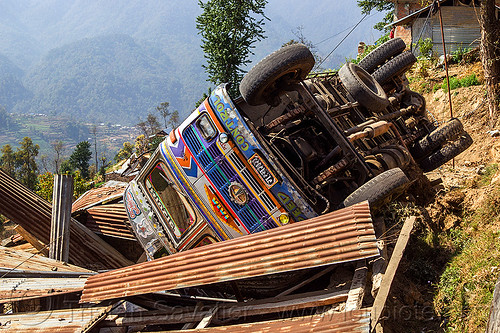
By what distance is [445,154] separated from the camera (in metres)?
7.19

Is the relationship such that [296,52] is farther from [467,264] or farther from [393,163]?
[467,264]

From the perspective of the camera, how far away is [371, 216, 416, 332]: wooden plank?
332 cm

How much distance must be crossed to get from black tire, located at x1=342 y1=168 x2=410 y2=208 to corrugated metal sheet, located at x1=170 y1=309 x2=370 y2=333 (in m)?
1.69

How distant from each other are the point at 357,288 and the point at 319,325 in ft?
2.01

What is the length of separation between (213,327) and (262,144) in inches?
81.7

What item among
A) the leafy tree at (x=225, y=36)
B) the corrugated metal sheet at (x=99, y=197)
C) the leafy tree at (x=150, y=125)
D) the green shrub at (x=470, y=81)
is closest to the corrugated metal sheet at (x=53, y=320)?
the corrugated metal sheet at (x=99, y=197)

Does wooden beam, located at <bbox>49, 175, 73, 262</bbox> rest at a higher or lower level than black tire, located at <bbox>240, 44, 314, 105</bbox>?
lower

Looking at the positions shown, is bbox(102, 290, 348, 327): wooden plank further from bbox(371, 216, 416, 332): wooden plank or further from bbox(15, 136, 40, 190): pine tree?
bbox(15, 136, 40, 190): pine tree

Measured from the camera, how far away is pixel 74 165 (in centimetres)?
5081

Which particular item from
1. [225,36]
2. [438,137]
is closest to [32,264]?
[438,137]

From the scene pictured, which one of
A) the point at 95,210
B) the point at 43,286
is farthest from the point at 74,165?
the point at 43,286

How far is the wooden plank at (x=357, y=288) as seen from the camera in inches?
138

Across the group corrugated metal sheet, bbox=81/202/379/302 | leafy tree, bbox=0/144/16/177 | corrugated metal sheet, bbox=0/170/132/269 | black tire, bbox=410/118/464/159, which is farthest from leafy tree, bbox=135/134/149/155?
corrugated metal sheet, bbox=81/202/379/302

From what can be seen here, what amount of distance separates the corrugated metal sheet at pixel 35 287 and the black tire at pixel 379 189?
10.3ft
